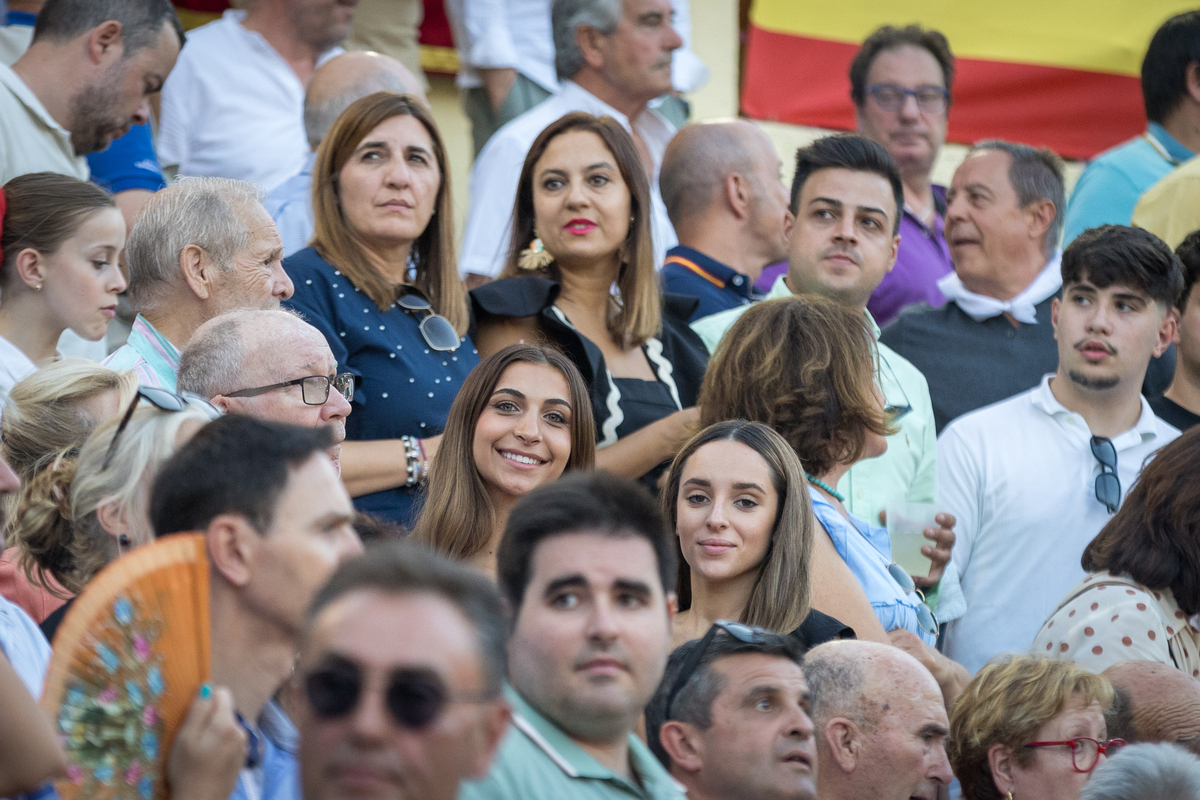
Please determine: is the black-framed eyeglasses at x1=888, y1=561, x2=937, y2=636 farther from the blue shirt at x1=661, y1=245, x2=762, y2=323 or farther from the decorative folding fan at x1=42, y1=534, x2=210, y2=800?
the decorative folding fan at x1=42, y1=534, x2=210, y2=800

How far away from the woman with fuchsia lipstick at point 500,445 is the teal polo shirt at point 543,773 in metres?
1.37

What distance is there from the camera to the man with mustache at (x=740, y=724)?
2.82 metres

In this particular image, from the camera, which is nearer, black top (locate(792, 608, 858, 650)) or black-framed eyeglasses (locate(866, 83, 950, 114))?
black top (locate(792, 608, 858, 650))

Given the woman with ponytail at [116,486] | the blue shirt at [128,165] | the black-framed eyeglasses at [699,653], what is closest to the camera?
the woman with ponytail at [116,486]

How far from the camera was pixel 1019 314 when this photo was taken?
19.4 feet

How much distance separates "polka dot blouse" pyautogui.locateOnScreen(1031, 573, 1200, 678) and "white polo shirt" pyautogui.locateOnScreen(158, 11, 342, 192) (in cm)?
339

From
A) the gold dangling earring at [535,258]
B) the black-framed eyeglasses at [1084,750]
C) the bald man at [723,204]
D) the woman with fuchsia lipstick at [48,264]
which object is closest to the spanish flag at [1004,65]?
the bald man at [723,204]

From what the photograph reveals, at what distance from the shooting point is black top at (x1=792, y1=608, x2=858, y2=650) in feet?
12.3

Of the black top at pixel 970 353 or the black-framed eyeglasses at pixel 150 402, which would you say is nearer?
the black-framed eyeglasses at pixel 150 402

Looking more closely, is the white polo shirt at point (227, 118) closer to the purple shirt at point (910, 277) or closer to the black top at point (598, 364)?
the black top at point (598, 364)

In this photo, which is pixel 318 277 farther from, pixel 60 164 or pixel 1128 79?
pixel 1128 79

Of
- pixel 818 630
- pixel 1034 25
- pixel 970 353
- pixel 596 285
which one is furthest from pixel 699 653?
pixel 1034 25

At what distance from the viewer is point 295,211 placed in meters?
5.32

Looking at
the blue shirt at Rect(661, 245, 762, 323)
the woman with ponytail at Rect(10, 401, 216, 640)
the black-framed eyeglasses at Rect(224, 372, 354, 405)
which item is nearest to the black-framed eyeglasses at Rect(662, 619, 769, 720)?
the woman with ponytail at Rect(10, 401, 216, 640)
